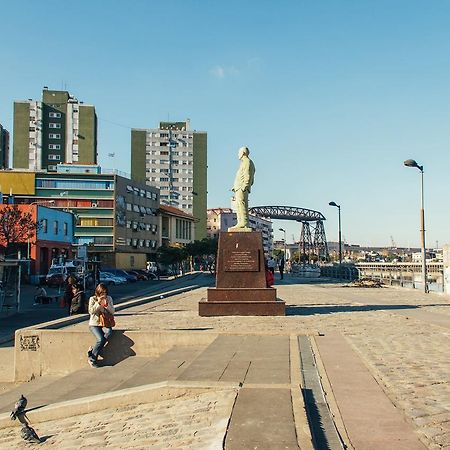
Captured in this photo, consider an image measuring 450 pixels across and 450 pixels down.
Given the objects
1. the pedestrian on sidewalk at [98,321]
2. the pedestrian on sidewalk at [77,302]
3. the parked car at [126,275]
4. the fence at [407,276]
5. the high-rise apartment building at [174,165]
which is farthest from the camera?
the high-rise apartment building at [174,165]

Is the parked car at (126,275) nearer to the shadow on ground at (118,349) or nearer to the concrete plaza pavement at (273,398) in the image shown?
the shadow on ground at (118,349)

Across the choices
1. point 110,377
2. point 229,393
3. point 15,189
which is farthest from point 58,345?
point 15,189

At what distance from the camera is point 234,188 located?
15891mm

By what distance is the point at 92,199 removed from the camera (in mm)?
69188

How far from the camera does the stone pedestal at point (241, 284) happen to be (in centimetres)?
1400

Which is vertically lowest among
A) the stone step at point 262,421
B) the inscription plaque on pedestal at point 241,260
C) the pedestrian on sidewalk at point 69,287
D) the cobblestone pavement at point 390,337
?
the cobblestone pavement at point 390,337

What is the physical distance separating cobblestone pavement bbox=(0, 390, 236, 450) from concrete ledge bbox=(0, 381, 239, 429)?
7 cm

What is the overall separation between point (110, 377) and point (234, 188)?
8.28m

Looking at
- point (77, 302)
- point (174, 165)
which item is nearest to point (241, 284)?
point (77, 302)

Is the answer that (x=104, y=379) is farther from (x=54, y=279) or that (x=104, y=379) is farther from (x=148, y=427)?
(x=54, y=279)

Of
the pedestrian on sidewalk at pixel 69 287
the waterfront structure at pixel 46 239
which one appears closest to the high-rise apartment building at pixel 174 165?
the waterfront structure at pixel 46 239

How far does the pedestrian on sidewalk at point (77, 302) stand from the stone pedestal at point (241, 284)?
3162mm

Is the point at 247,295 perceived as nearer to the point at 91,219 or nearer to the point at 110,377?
the point at 110,377

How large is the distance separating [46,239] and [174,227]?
43.6 m
